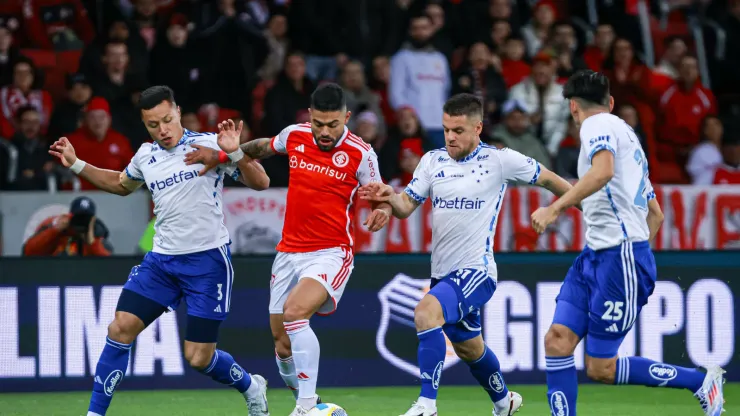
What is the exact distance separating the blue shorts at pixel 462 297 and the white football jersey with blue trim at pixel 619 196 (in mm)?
982

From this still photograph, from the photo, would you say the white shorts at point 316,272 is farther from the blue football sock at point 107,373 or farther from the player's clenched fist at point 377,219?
the blue football sock at point 107,373

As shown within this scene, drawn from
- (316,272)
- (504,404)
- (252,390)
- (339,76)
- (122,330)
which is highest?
(339,76)

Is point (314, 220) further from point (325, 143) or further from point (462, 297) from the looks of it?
point (462, 297)

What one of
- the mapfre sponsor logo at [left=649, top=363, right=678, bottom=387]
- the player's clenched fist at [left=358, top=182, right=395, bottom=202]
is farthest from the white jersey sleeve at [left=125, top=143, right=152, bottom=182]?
the mapfre sponsor logo at [left=649, top=363, right=678, bottom=387]

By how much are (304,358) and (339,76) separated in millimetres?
7270

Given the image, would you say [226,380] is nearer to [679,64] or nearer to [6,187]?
[6,187]

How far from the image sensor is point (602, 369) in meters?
7.21

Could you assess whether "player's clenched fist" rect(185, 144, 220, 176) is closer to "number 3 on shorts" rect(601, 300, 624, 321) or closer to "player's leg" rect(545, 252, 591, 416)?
"player's leg" rect(545, 252, 591, 416)

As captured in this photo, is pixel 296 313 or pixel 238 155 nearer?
pixel 296 313

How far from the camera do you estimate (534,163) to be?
8117 mm

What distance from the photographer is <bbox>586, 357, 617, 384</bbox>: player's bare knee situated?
7195 mm

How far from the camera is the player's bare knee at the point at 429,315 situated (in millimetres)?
7703

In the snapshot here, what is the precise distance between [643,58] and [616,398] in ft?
25.5

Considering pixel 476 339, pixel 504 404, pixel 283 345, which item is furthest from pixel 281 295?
pixel 504 404
